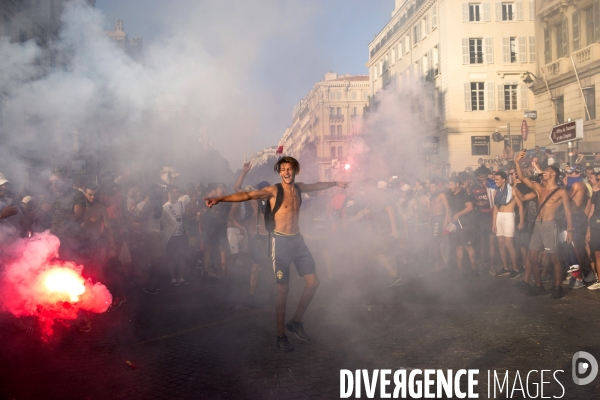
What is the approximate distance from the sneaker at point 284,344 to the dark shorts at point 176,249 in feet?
16.2

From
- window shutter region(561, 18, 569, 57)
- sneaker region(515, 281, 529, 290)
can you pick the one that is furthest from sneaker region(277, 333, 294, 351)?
window shutter region(561, 18, 569, 57)

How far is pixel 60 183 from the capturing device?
28.0 feet

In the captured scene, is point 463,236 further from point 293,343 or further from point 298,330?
point 293,343

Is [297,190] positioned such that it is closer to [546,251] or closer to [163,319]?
[163,319]

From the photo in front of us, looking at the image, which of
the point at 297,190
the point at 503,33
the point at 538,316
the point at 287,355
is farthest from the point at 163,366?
the point at 503,33

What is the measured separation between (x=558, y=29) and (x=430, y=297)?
69.5 feet

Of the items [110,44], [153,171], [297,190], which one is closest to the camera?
[297,190]

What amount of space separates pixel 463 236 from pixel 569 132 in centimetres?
352

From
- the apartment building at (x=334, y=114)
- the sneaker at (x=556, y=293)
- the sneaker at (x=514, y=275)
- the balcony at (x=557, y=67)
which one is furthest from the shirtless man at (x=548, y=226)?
the apartment building at (x=334, y=114)

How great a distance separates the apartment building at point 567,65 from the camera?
71.7 feet

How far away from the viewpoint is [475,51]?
3584cm

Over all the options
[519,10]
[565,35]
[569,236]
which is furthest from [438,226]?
[519,10]

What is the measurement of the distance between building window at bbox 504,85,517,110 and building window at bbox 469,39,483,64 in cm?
245

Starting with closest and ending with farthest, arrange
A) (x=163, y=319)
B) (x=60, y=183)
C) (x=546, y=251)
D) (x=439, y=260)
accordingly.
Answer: (x=163, y=319), (x=546, y=251), (x=60, y=183), (x=439, y=260)
